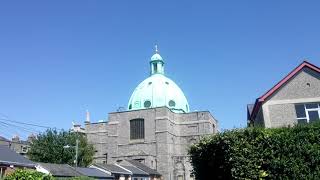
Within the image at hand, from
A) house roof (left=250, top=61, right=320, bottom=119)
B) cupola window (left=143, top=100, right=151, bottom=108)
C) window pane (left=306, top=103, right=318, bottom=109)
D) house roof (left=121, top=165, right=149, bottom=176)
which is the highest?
cupola window (left=143, top=100, right=151, bottom=108)

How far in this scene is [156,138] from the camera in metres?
69.2

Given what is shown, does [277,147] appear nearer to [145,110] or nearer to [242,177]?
[242,177]

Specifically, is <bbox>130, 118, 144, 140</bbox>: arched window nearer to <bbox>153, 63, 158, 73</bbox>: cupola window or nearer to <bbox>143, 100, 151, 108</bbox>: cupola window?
<bbox>143, 100, 151, 108</bbox>: cupola window

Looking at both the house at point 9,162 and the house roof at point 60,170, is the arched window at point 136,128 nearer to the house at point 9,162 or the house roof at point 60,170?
the house roof at point 60,170

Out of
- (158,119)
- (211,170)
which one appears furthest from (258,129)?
(158,119)

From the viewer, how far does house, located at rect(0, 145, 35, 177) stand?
33469 millimetres

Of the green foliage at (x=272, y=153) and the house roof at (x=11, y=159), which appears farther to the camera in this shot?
the house roof at (x=11, y=159)

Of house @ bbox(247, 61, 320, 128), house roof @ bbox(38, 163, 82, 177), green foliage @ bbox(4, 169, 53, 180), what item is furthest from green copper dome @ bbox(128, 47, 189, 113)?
green foliage @ bbox(4, 169, 53, 180)

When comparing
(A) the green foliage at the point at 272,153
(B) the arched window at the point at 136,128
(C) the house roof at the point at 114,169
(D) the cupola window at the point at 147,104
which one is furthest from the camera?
(D) the cupola window at the point at 147,104

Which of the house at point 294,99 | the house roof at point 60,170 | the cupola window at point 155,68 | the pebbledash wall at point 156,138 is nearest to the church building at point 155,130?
the pebbledash wall at point 156,138

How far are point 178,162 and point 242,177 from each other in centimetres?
5227

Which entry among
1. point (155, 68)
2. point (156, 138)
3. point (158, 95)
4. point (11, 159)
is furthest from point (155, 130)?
point (11, 159)

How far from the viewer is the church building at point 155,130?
224 feet

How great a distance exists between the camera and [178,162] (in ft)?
227
